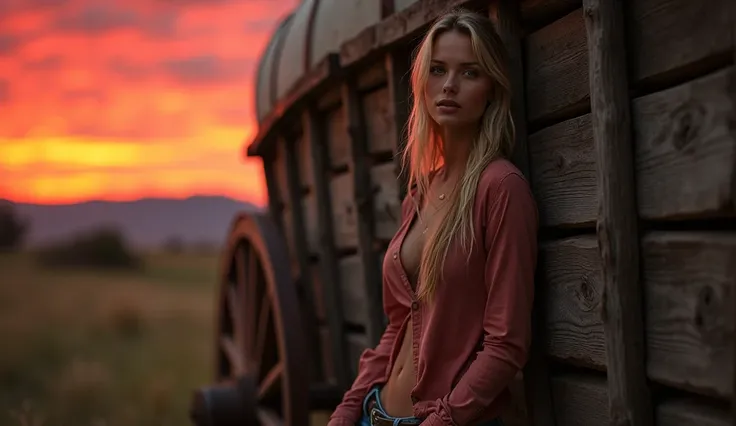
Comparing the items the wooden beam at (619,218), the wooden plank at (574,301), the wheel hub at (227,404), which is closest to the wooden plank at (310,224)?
the wheel hub at (227,404)

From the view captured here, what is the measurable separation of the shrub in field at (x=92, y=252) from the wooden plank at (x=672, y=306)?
67.9 ft

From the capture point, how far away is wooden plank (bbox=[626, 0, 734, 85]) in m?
1.89

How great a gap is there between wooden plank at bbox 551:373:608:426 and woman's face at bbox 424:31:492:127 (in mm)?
754

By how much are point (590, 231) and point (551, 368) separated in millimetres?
438

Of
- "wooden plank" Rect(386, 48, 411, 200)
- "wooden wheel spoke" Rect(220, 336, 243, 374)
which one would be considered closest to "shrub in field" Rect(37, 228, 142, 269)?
"wooden wheel spoke" Rect(220, 336, 243, 374)

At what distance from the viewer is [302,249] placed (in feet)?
16.3

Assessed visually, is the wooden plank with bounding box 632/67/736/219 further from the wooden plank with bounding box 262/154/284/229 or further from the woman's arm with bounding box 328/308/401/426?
the wooden plank with bounding box 262/154/284/229

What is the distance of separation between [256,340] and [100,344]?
33.2ft

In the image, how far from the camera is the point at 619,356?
217 centimetres

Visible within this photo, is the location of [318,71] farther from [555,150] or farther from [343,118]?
[555,150]

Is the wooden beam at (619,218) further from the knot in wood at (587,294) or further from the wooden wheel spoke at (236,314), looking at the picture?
the wooden wheel spoke at (236,314)

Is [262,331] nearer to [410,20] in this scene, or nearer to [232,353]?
[232,353]

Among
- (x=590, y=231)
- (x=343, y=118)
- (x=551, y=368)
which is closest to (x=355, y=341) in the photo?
(x=343, y=118)

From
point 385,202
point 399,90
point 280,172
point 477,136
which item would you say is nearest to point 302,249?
Answer: point 280,172
